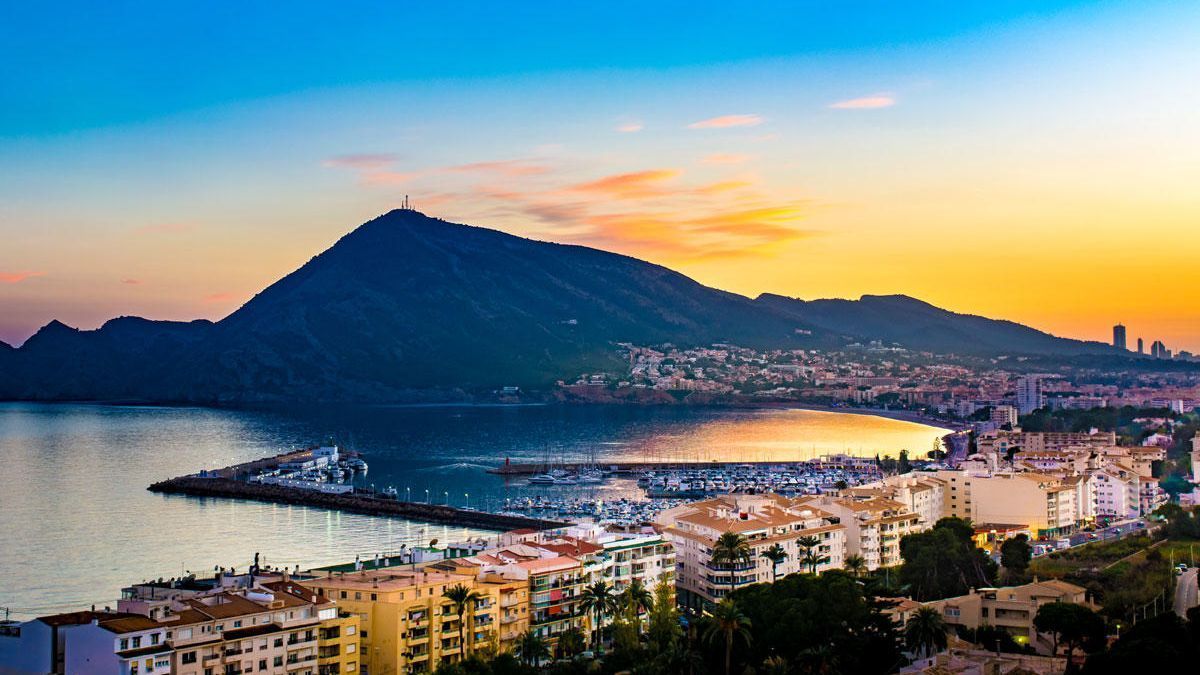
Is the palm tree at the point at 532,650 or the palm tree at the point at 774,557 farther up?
the palm tree at the point at 774,557

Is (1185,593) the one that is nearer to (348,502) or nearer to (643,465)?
(348,502)

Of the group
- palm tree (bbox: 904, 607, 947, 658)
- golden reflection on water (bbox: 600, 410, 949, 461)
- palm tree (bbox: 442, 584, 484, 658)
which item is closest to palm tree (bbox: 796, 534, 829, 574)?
palm tree (bbox: 904, 607, 947, 658)

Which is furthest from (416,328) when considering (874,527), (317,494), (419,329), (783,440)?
(874,527)

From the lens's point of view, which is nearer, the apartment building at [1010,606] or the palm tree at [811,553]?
the apartment building at [1010,606]

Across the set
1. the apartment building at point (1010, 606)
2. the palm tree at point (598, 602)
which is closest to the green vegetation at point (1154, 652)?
the apartment building at point (1010, 606)

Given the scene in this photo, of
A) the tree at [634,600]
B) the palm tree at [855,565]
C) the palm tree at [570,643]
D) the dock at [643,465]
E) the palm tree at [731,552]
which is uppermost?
the palm tree at [731,552]

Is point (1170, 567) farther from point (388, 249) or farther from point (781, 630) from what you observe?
point (388, 249)

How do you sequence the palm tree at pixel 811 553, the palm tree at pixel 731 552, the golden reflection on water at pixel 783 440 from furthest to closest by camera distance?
the golden reflection on water at pixel 783 440, the palm tree at pixel 811 553, the palm tree at pixel 731 552

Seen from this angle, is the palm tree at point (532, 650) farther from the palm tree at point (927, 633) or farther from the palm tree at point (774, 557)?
the palm tree at point (774, 557)
